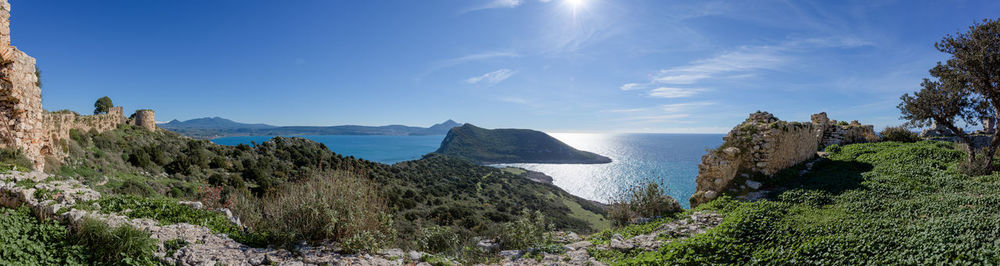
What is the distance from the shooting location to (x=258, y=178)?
19656 mm

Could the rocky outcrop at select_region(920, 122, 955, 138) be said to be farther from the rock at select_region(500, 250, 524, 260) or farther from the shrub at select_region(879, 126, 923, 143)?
the rock at select_region(500, 250, 524, 260)

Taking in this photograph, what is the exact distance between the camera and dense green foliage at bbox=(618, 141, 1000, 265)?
3.83m

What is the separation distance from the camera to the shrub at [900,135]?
1639 centimetres

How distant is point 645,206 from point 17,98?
47.1ft

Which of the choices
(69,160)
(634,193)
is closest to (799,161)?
(634,193)

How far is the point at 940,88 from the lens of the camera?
8828 millimetres

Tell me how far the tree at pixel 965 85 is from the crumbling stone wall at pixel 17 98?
2109cm

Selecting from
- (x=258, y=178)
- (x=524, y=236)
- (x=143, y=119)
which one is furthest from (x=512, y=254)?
(x=143, y=119)

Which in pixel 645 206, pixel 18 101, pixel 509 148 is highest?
pixel 18 101

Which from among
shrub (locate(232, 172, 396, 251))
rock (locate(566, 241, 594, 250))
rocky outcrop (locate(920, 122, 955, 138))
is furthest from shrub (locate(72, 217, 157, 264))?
rocky outcrop (locate(920, 122, 955, 138))

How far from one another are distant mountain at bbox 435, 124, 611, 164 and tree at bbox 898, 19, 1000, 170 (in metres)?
81.9

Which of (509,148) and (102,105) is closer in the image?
(102,105)

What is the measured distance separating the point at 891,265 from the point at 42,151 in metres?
16.3

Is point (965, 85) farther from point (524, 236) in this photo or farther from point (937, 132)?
point (937, 132)
